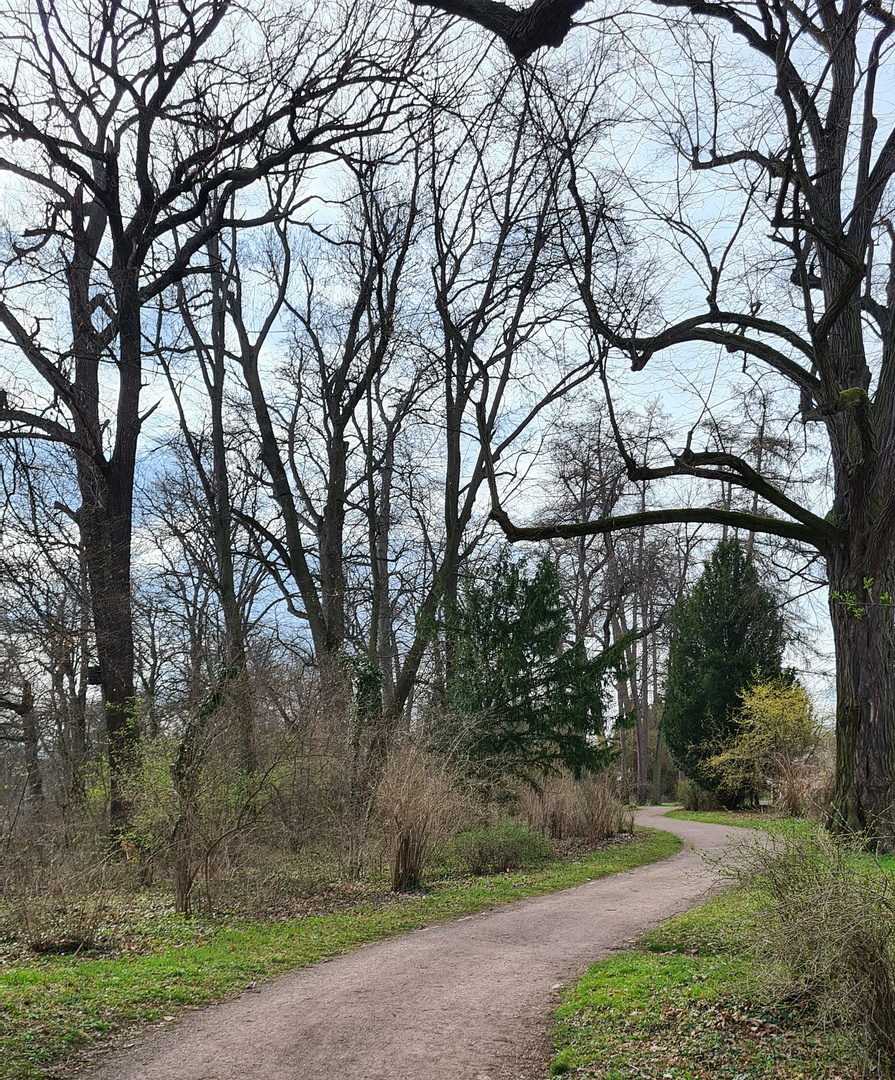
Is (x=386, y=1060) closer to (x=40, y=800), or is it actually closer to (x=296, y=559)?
(x=40, y=800)

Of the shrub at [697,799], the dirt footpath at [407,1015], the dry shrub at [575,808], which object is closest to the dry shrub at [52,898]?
the dirt footpath at [407,1015]

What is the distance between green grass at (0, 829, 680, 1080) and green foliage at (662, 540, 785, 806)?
18.5 metres

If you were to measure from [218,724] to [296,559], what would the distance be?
24.3 feet

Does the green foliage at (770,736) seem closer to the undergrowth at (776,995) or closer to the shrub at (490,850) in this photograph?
the shrub at (490,850)

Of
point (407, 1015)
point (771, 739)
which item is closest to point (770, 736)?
point (771, 739)

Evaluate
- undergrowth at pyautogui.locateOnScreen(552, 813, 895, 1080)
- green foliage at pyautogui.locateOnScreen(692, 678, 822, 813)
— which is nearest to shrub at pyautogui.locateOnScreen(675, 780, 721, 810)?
green foliage at pyautogui.locateOnScreen(692, 678, 822, 813)

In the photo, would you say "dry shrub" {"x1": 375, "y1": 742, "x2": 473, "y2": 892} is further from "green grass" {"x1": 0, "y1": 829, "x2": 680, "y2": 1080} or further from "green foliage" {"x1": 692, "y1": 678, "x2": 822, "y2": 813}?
"green foliage" {"x1": 692, "y1": 678, "x2": 822, "y2": 813}

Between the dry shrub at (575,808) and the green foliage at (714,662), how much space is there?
983cm

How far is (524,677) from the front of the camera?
17.2 m

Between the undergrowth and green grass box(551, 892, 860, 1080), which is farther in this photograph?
green grass box(551, 892, 860, 1080)

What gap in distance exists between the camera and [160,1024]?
5719 mm

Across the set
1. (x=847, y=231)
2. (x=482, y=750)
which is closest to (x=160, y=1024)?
(x=482, y=750)

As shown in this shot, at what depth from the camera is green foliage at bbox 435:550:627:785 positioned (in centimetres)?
1669

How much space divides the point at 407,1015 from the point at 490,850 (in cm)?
738
